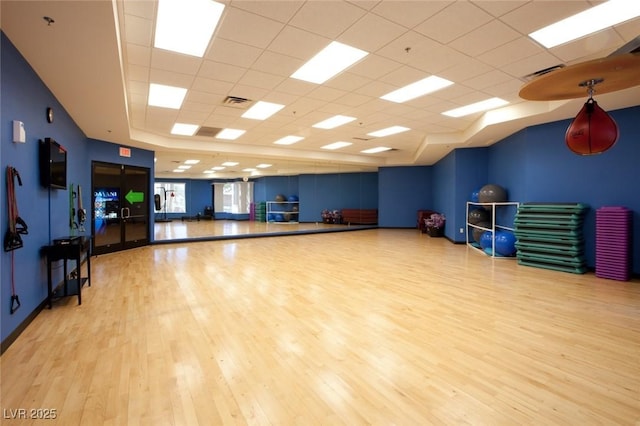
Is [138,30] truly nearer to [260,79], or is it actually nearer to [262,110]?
[260,79]

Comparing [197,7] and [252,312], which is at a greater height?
[197,7]

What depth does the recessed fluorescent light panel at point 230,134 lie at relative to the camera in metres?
7.92

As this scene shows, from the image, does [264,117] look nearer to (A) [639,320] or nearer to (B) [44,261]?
(B) [44,261]

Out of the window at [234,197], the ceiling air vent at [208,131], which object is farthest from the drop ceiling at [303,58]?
the window at [234,197]

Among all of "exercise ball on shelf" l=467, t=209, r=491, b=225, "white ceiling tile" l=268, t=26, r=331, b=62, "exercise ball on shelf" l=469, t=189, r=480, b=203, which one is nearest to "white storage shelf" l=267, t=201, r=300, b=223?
"exercise ball on shelf" l=469, t=189, r=480, b=203

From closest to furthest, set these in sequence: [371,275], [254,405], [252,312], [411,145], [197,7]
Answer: [254,405]
[197,7]
[252,312]
[371,275]
[411,145]

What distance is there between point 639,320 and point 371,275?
3.32m

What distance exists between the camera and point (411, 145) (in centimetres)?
1009

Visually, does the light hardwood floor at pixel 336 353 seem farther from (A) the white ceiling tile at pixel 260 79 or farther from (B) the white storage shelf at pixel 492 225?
(A) the white ceiling tile at pixel 260 79

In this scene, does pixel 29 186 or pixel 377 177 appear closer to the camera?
pixel 29 186

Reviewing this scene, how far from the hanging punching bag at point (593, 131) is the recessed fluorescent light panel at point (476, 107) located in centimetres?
274

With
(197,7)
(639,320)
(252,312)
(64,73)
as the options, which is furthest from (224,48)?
(639,320)

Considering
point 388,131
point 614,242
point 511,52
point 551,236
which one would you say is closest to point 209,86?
point 511,52

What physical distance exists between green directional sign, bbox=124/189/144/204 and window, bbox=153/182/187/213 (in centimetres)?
1116
